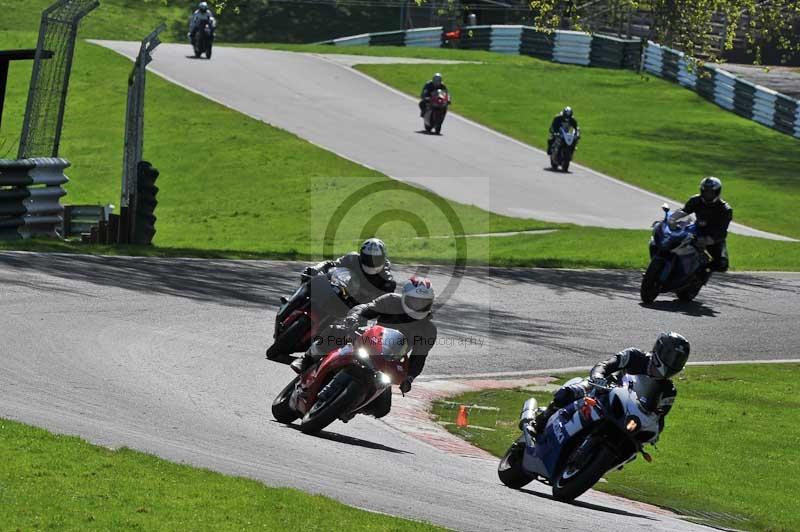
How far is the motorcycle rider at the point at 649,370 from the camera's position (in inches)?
423

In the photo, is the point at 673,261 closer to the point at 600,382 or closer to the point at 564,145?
the point at 600,382

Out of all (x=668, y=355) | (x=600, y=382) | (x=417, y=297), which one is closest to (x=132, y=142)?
(x=417, y=297)

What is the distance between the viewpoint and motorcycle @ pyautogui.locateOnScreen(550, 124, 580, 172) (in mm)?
37531

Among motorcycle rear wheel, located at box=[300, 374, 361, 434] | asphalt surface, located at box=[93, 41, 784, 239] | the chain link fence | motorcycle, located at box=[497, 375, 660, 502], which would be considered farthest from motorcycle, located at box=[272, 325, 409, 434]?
asphalt surface, located at box=[93, 41, 784, 239]

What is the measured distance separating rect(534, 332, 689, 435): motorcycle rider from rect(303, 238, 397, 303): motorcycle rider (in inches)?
109

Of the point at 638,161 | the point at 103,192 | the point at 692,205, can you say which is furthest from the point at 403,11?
the point at 692,205

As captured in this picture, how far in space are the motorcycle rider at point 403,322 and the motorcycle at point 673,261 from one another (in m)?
9.93

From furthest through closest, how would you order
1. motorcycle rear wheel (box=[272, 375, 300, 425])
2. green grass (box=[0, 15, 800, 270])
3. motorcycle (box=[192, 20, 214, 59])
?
motorcycle (box=[192, 20, 214, 59]), green grass (box=[0, 15, 800, 270]), motorcycle rear wheel (box=[272, 375, 300, 425])

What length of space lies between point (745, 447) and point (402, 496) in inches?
203

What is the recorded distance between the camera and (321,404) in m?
11.7

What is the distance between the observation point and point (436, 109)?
133 ft

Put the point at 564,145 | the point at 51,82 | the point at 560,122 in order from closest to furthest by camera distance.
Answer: the point at 51,82, the point at 560,122, the point at 564,145

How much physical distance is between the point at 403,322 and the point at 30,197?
1169cm

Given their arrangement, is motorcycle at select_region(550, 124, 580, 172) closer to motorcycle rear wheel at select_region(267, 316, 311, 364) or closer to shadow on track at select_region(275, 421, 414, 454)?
motorcycle rear wheel at select_region(267, 316, 311, 364)
